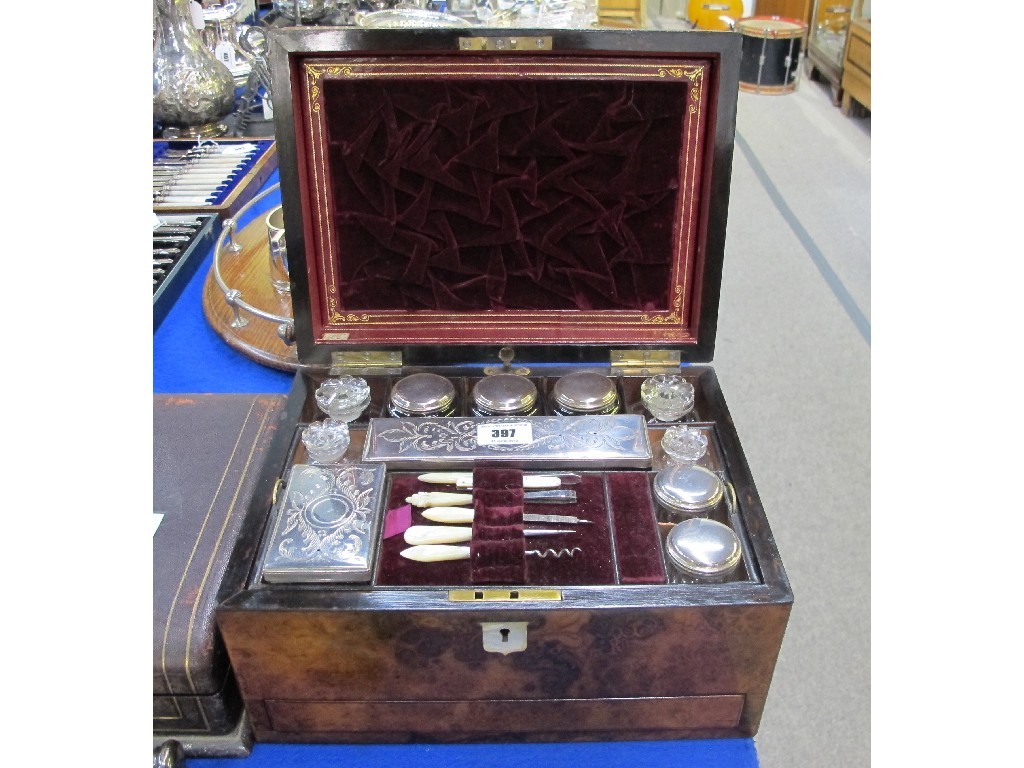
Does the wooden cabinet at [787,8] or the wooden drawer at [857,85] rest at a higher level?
the wooden cabinet at [787,8]

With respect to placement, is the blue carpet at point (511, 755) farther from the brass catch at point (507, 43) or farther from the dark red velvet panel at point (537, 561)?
the brass catch at point (507, 43)

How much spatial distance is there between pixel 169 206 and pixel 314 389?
3.20ft

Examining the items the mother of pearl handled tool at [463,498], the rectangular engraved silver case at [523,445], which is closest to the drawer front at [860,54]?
the rectangular engraved silver case at [523,445]

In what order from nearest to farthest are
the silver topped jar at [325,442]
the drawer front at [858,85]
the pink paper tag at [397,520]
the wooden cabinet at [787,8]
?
the pink paper tag at [397,520] → the silver topped jar at [325,442] → the drawer front at [858,85] → the wooden cabinet at [787,8]

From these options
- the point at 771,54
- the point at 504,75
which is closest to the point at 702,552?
the point at 504,75

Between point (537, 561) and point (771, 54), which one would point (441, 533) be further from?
point (771, 54)

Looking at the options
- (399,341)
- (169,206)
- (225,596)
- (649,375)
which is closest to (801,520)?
(649,375)

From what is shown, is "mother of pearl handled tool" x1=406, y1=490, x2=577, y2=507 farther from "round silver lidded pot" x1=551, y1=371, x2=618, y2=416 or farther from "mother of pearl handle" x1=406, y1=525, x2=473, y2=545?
"round silver lidded pot" x1=551, y1=371, x2=618, y2=416

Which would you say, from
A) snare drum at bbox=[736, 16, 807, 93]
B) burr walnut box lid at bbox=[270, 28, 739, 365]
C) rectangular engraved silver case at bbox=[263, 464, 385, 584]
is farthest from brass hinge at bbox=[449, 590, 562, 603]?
snare drum at bbox=[736, 16, 807, 93]

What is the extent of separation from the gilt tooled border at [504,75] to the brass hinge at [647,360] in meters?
0.04

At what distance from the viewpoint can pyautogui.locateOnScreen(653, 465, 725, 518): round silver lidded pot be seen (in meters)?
0.95

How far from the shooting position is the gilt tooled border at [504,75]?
102 cm

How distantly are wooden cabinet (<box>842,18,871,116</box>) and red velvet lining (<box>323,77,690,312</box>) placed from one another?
3.56m

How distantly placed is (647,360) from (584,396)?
0.39 feet
